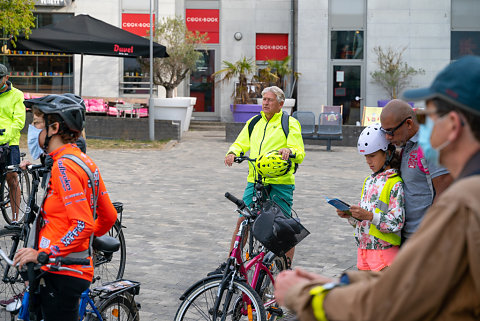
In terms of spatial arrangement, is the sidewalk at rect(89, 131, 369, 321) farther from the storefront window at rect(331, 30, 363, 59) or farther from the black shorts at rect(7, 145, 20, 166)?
the storefront window at rect(331, 30, 363, 59)

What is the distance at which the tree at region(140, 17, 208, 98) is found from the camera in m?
25.6

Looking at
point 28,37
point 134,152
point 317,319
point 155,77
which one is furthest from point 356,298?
point 155,77

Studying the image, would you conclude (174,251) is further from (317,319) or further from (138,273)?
(317,319)

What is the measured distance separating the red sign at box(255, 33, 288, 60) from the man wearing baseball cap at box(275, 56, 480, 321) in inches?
1112

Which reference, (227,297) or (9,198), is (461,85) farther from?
(9,198)

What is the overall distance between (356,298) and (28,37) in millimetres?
19187

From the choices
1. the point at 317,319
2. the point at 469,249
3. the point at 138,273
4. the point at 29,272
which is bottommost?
the point at 138,273

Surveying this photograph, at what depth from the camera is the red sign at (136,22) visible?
93.9 feet

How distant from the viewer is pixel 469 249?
1.69m

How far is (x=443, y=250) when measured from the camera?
171 centimetres

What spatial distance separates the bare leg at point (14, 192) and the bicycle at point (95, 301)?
14.2 ft

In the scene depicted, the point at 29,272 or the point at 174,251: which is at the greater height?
the point at 29,272

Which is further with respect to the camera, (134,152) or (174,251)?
(134,152)

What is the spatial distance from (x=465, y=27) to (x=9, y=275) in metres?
26.3
